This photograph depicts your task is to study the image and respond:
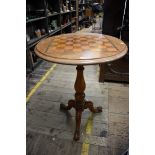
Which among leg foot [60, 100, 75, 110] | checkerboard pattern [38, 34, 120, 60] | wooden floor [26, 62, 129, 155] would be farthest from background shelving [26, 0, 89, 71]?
checkerboard pattern [38, 34, 120, 60]

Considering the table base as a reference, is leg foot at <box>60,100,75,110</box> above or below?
below

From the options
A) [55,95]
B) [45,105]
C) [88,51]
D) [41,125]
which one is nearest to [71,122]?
[41,125]

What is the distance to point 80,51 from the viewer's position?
1312mm

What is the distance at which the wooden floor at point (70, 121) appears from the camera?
1.50 m

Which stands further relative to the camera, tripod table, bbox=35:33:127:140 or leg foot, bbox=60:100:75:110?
leg foot, bbox=60:100:75:110

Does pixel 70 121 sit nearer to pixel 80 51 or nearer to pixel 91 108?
pixel 91 108

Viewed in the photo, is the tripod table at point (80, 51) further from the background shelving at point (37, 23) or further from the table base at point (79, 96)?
the background shelving at point (37, 23)

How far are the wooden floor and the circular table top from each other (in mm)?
752

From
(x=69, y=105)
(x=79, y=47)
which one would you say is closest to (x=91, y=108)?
(x=69, y=105)

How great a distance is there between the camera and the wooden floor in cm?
150

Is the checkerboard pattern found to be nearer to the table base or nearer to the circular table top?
the circular table top

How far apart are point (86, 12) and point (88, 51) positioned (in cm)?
641

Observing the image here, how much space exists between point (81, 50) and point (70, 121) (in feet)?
2.61

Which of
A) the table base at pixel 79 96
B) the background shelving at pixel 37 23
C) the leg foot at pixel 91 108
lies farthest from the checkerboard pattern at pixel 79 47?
the background shelving at pixel 37 23
